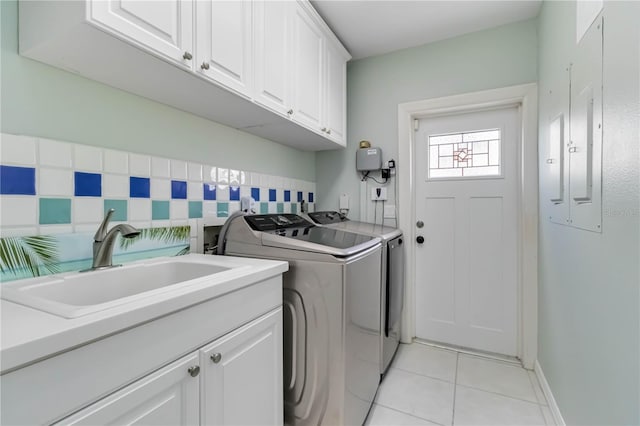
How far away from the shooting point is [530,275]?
6.83ft

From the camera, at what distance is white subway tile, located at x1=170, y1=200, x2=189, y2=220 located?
1421 millimetres

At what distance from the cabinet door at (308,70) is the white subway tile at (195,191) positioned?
0.67 m

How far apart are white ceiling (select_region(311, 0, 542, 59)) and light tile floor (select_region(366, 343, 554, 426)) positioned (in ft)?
8.04

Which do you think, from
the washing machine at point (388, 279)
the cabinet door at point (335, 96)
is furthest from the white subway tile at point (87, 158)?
the cabinet door at point (335, 96)

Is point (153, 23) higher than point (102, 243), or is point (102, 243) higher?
point (153, 23)

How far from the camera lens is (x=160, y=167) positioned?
136cm

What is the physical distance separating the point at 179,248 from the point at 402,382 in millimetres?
1602

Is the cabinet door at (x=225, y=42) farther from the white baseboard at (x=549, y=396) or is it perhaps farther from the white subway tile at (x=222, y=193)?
the white baseboard at (x=549, y=396)

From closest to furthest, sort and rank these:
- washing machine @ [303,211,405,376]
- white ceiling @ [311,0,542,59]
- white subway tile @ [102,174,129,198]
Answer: white subway tile @ [102,174,129,198] < washing machine @ [303,211,405,376] < white ceiling @ [311,0,542,59]

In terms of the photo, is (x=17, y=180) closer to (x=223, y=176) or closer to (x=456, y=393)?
(x=223, y=176)

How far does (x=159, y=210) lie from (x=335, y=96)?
153 cm

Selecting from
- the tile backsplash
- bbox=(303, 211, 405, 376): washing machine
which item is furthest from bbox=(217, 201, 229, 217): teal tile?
bbox=(303, 211, 405, 376): washing machine

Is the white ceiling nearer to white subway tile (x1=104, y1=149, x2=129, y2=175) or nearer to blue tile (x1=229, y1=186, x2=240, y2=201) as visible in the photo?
blue tile (x1=229, y1=186, x2=240, y2=201)

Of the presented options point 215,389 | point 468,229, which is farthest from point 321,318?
point 468,229
